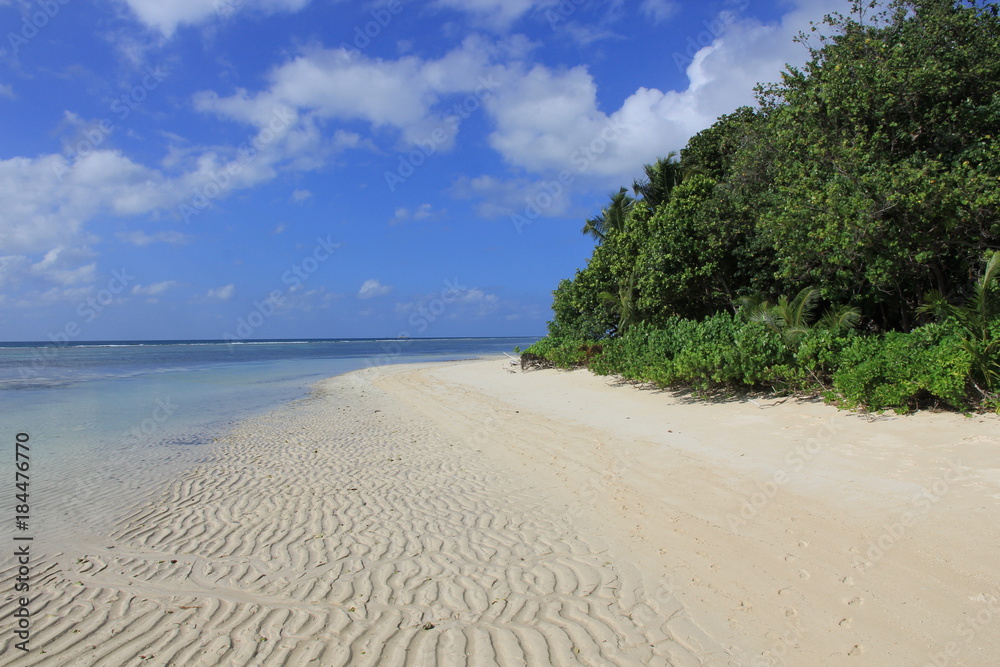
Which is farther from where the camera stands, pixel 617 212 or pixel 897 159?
pixel 617 212

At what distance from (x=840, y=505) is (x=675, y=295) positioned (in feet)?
35.9

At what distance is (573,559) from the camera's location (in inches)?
205

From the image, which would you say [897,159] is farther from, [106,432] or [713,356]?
[106,432]

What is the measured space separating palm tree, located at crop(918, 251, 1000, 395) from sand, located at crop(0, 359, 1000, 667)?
784mm

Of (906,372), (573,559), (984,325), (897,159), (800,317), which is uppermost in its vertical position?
(897,159)

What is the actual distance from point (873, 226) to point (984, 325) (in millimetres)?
2356

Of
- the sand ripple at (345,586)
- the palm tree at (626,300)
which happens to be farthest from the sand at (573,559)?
the palm tree at (626,300)

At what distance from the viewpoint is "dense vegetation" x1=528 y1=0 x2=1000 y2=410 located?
8.38 metres

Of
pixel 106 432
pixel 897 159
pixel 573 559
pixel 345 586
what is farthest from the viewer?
pixel 106 432

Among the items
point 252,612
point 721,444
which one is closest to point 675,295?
point 721,444

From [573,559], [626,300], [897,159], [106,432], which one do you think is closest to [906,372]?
A: [897,159]

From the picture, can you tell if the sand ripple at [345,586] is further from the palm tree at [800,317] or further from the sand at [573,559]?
the palm tree at [800,317]

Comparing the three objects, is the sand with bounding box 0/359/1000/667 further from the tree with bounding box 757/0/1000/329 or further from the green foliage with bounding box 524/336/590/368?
the green foliage with bounding box 524/336/590/368

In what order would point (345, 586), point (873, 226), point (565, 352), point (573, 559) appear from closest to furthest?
1. point (345, 586)
2. point (573, 559)
3. point (873, 226)
4. point (565, 352)
